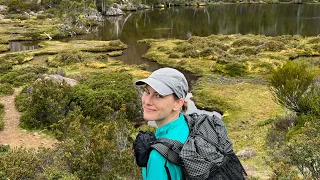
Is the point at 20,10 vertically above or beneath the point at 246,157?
above

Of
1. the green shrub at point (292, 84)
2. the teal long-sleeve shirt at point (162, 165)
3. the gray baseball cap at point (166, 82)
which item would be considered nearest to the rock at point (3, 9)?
the green shrub at point (292, 84)

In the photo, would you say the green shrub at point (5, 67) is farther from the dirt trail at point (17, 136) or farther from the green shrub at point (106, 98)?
the dirt trail at point (17, 136)

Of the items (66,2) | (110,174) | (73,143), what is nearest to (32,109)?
(73,143)

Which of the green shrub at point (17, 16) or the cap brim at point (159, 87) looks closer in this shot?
the cap brim at point (159, 87)

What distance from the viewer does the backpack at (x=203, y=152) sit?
2.81 m

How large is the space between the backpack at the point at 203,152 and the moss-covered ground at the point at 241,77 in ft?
20.9

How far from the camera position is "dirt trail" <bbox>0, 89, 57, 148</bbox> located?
13.5 metres

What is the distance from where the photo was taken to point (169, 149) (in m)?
2.83

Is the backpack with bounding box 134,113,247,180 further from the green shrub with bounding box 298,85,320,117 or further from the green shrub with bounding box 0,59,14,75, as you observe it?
the green shrub with bounding box 0,59,14,75

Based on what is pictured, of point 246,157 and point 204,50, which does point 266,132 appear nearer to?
point 246,157

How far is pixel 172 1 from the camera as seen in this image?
119m

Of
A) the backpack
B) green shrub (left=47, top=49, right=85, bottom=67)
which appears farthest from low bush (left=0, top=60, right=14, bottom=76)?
the backpack

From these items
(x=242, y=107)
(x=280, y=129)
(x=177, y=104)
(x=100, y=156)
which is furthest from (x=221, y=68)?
(x=177, y=104)

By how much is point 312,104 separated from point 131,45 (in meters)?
32.2
